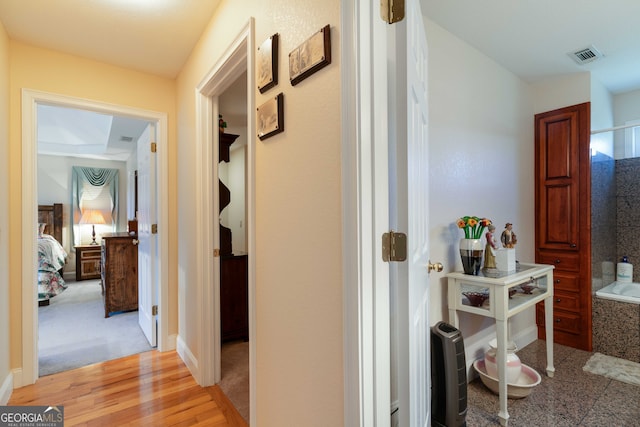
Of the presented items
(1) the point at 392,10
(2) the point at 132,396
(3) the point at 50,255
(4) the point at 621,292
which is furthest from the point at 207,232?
(3) the point at 50,255

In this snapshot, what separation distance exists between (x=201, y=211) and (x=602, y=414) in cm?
282

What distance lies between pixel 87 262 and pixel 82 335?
3.29 metres

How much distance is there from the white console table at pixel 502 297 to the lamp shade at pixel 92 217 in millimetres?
6485

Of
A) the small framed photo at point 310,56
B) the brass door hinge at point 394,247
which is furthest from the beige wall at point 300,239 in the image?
the brass door hinge at point 394,247

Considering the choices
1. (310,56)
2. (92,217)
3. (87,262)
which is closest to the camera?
(310,56)

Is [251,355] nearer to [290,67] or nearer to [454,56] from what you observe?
[290,67]

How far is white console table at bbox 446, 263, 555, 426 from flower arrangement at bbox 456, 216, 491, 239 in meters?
0.26

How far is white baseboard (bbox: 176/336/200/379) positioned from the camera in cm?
227

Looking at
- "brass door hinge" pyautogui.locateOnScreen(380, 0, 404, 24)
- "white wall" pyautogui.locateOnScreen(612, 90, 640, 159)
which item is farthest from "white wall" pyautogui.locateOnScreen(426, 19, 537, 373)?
"brass door hinge" pyautogui.locateOnScreen(380, 0, 404, 24)

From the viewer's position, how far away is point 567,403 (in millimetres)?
1934

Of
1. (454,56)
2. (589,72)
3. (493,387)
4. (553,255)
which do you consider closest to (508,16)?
(454,56)

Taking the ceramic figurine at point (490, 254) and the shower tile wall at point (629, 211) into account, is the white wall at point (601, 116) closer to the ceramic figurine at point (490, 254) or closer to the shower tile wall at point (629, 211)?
the shower tile wall at point (629, 211)

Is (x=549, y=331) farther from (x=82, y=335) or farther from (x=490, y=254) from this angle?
(x=82, y=335)

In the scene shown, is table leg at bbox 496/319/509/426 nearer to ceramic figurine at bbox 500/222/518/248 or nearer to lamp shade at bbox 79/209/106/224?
ceramic figurine at bbox 500/222/518/248
